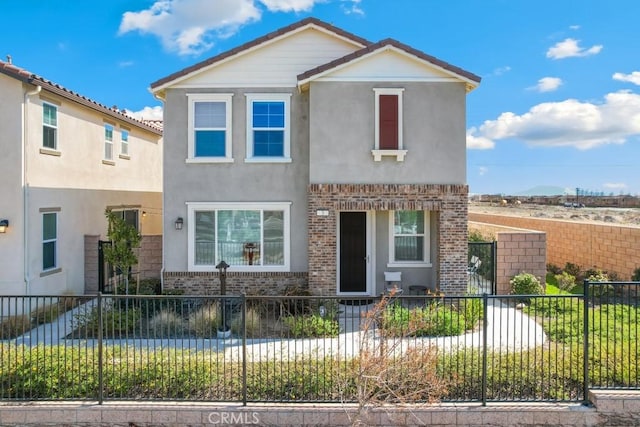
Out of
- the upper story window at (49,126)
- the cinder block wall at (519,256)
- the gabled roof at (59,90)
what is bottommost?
the cinder block wall at (519,256)

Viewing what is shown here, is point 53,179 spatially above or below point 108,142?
below

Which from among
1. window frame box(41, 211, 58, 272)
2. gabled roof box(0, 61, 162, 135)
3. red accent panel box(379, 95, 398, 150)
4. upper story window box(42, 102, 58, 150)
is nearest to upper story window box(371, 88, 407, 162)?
red accent panel box(379, 95, 398, 150)

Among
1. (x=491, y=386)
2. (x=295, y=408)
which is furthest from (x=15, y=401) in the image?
(x=491, y=386)

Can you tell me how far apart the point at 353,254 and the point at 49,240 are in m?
8.33

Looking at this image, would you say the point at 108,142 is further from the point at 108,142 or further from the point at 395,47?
the point at 395,47

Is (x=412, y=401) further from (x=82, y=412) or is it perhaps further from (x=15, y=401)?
(x=15, y=401)

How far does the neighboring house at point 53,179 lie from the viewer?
10805 mm

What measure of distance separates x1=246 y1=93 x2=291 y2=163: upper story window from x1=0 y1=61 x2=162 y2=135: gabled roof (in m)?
5.12

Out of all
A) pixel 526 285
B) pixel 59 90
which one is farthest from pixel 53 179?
pixel 526 285

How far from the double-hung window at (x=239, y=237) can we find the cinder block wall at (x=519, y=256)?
6.34 metres

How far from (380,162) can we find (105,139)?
9.73 metres

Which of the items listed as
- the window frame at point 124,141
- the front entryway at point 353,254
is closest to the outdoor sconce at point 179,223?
the front entryway at point 353,254

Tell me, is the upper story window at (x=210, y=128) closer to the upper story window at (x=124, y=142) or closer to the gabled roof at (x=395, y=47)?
the gabled roof at (x=395, y=47)

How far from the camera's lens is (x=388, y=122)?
38.0 feet
